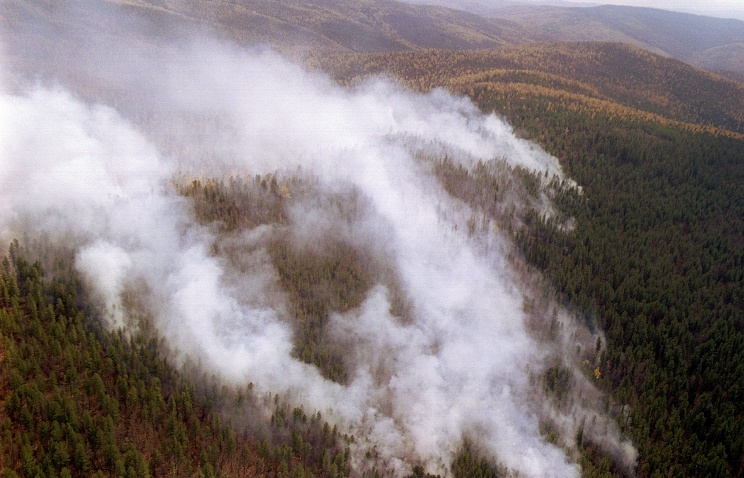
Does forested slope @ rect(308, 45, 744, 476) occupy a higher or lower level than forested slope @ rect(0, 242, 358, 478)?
higher

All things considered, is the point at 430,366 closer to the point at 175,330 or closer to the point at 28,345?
the point at 175,330

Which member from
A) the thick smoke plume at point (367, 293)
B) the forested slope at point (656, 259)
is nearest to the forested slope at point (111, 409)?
the thick smoke plume at point (367, 293)

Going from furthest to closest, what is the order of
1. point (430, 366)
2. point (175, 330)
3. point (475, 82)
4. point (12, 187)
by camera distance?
point (475, 82)
point (12, 187)
point (430, 366)
point (175, 330)

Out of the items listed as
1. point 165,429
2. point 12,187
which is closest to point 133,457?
point 165,429

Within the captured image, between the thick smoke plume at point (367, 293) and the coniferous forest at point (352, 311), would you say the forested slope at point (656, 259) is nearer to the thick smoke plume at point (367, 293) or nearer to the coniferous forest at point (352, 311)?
the coniferous forest at point (352, 311)

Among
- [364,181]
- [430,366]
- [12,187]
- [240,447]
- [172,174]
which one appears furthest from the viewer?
[364,181]

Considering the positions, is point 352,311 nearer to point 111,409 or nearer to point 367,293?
point 367,293

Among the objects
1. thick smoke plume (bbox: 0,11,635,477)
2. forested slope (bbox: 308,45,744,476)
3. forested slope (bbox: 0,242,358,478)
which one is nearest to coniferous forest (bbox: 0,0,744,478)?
forested slope (bbox: 0,242,358,478)

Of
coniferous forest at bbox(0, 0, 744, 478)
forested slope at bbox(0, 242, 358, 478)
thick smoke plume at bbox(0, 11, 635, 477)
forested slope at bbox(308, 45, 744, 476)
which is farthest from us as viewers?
forested slope at bbox(308, 45, 744, 476)

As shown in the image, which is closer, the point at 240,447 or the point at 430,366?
the point at 240,447

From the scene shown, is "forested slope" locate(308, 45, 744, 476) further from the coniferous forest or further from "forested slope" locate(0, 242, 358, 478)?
"forested slope" locate(0, 242, 358, 478)
